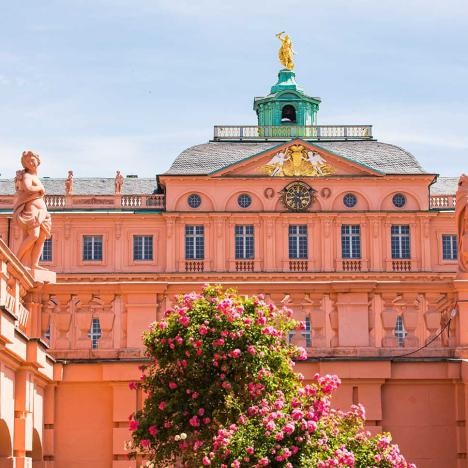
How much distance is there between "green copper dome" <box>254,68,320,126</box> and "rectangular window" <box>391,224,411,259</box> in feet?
40.1

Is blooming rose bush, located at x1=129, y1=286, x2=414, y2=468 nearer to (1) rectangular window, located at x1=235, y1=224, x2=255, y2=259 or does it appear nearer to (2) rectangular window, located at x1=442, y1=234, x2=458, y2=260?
(1) rectangular window, located at x1=235, y1=224, x2=255, y2=259

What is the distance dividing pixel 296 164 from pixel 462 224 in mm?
57301

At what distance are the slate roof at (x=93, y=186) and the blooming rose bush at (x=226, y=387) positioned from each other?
6078 cm

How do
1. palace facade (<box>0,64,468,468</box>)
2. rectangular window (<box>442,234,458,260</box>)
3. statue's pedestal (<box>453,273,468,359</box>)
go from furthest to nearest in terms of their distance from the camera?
rectangular window (<box>442,234,458,260</box>) → palace facade (<box>0,64,468,468</box>) → statue's pedestal (<box>453,273,468,359</box>)

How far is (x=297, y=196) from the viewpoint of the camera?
8106 centimetres

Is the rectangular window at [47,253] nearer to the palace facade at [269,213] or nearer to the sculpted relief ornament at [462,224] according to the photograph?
the palace facade at [269,213]

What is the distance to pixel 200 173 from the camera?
267 ft

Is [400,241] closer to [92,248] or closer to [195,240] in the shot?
[195,240]

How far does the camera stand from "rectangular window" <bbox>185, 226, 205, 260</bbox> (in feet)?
262

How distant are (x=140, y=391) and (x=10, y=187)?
61.2 m

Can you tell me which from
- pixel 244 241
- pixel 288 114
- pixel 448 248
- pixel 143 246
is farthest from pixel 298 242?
pixel 288 114

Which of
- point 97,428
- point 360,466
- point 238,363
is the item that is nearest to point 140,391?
point 97,428

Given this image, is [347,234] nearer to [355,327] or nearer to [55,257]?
[55,257]

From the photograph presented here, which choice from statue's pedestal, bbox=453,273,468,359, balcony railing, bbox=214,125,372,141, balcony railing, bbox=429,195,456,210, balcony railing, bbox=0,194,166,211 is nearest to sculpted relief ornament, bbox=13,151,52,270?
statue's pedestal, bbox=453,273,468,359
